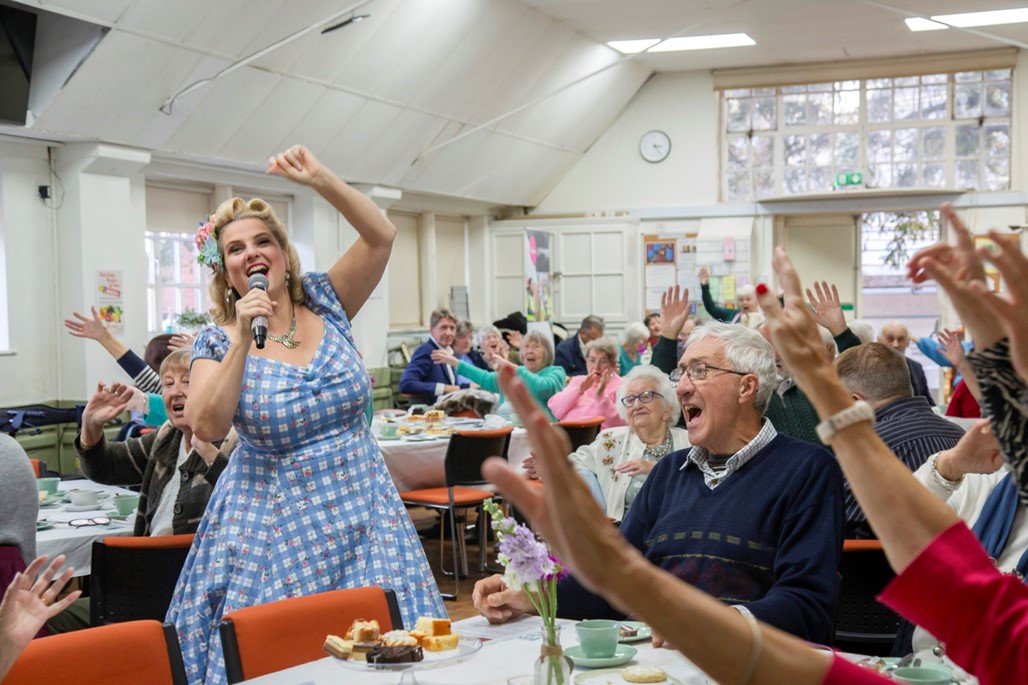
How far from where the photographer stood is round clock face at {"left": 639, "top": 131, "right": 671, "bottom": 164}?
52.9 feet

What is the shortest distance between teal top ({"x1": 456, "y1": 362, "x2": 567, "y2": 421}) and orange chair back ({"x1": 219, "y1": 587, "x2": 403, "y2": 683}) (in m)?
4.88

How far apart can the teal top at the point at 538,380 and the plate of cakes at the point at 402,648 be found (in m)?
5.36

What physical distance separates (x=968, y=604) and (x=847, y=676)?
148 millimetres

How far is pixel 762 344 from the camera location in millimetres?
3242

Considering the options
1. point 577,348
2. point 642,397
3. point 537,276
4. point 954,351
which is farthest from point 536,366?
point 954,351

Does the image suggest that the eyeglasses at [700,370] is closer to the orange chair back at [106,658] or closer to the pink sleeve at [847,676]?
the orange chair back at [106,658]

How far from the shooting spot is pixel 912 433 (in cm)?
423

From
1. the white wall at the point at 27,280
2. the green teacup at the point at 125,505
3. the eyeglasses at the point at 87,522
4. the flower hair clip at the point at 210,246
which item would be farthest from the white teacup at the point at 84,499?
the white wall at the point at 27,280

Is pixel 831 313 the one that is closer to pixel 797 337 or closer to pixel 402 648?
pixel 402 648

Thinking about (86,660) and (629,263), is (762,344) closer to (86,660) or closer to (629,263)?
(86,660)

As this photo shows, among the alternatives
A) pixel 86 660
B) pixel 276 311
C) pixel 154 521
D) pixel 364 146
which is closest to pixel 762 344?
pixel 276 311

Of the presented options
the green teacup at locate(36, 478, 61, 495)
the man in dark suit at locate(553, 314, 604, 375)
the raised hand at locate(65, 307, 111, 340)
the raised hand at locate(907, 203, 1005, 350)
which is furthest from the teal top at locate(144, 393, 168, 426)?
the man in dark suit at locate(553, 314, 604, 375)

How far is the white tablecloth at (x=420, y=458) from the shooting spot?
7539 millimetres

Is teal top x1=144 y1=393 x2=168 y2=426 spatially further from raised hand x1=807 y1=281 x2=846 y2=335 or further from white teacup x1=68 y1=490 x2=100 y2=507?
raised hand x1=807 y1=281 x2=846 y2=335
